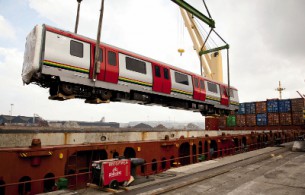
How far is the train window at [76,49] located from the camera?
364 inches

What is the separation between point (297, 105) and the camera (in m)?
32.1

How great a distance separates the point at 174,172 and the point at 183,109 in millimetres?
6985

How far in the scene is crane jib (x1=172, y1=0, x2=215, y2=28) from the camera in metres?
14.6

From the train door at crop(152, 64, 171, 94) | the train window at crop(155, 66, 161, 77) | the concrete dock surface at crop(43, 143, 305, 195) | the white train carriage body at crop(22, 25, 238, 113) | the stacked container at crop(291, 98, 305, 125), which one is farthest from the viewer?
the stacked container at crop(291, 98, 305, 125)

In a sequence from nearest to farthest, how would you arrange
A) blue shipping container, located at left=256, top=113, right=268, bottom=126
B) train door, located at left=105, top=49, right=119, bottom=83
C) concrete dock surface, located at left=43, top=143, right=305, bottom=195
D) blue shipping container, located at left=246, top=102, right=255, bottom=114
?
concrete dock surface, located at left=43, top=143, right=305, bottom=195
train door, located at left=105, top=49, right=119, bottom=83
blue shipping container, located at left=256, top=113, right=268, bottom=126
blue shipping container, located at left=246, top=102, right=255, bottom=114

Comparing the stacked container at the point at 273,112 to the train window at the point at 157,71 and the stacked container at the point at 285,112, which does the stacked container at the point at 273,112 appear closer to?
the stacked container at the point at 285,112

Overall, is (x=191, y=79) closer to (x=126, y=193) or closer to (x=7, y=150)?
(x=126, y=193)

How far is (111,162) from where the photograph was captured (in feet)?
23.2

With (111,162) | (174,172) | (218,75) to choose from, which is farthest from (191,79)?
(218,75)

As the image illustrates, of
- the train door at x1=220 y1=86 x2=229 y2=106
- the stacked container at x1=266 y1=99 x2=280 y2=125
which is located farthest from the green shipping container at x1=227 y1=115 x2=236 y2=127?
the train door at x1=220 y1=86 x2=229 y2=106

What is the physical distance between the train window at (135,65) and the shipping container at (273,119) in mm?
28484

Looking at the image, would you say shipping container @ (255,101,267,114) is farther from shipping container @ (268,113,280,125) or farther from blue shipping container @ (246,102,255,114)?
shipping container @ (268,113,280,125)

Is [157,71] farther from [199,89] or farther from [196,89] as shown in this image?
[199,89]

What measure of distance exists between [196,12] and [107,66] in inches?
355
